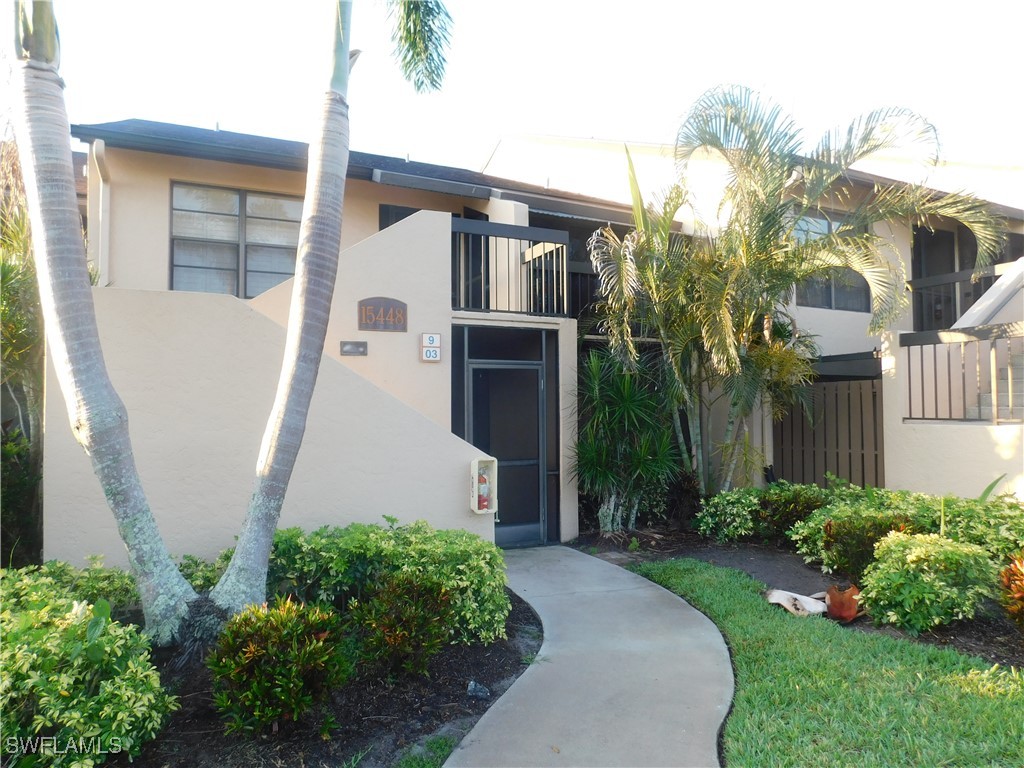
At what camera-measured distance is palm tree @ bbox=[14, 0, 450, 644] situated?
14.4ft

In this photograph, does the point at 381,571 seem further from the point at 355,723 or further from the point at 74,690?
the point at 74,690

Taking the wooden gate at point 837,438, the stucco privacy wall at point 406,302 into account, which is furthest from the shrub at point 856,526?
the stucco privacy wall at point 406,302

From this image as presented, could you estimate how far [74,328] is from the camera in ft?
14.4

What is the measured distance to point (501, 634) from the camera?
5414 mm

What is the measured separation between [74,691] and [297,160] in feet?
24.1

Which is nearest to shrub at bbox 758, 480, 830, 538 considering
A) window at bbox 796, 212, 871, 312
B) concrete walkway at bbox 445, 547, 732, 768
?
concrete walkway at bbox 445, 547, 732, 768

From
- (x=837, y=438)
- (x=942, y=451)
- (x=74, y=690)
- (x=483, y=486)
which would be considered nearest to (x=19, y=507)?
(x=74, y=690)

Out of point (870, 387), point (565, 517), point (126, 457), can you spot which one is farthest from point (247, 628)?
point (870, 387)

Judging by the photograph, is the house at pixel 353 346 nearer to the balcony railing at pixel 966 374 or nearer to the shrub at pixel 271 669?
the balcony railing at pixel 966 374

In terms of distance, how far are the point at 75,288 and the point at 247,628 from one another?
8.03 ft

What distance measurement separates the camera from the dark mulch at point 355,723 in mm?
3688

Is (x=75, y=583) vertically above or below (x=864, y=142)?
below

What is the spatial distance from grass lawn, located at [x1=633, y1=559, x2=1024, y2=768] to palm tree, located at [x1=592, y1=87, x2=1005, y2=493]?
373 cm

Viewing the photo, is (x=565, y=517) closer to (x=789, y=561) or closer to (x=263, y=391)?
(x=789, y=561)
